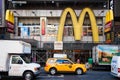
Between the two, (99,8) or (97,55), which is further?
(99,8)

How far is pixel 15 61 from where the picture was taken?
24688 mm

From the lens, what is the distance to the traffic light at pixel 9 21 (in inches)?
1865

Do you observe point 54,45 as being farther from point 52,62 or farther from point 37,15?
point 52,62

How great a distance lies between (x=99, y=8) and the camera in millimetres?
53219

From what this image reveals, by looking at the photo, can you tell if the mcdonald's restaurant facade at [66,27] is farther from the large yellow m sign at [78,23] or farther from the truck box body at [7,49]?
the truck box body at [7,49]

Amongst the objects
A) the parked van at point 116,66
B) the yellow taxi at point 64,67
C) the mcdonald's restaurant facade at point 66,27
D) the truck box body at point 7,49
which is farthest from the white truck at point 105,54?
the truck box body at point 7,49

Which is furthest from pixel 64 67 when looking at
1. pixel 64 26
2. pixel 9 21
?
pixel 64 26

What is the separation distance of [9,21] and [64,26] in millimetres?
9605

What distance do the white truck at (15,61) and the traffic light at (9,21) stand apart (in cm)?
2303

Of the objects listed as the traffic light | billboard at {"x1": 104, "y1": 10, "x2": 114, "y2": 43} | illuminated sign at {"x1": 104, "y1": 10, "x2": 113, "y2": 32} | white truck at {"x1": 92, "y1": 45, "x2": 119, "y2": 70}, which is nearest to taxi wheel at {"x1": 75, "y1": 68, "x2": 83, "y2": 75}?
white truck at {"x1": 92, "y1": 45, "x2": 119, "y2": 70}

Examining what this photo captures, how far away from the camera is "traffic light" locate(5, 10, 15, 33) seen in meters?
47.4

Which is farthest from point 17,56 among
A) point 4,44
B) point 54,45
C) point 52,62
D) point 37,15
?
point 37,15

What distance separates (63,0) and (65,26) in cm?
438

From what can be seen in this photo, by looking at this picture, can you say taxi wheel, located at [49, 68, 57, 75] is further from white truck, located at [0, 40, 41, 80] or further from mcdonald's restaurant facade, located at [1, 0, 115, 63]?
mcdonald's restaurant facade, located at [1, 0, 115, 63]
